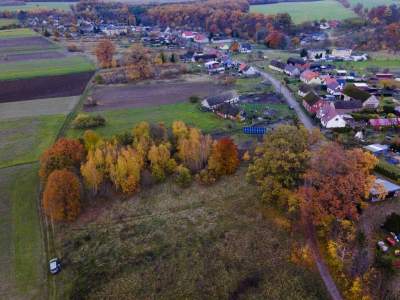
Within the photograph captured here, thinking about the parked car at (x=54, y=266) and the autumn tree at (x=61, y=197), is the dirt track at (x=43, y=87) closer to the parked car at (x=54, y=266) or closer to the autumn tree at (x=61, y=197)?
the autumn tree at (x=61, y=197)

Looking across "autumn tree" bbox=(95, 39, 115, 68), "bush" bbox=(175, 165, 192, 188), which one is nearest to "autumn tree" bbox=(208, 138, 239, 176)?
"bush" bbox=(175, 165, 192, 188)

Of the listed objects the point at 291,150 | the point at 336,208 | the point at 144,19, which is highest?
the point at 144,19

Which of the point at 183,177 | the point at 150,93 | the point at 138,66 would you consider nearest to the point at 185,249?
the point at 183,177

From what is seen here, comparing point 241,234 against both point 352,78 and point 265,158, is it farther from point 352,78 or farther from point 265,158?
point 352,78

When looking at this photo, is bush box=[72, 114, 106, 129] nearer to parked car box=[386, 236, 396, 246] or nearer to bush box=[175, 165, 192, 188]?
bush box=[175, 165, 192, 188]

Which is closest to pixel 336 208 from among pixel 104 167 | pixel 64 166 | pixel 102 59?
pixel 104 167

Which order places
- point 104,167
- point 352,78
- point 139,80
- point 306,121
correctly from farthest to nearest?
1. point 139,80
2. point 352,78
3. point 306,121
4. point 104,167
